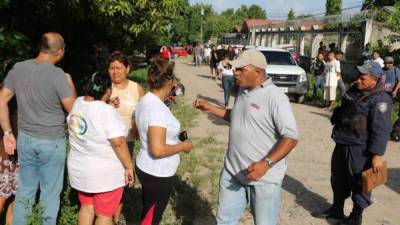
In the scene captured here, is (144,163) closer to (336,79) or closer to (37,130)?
(37,130)

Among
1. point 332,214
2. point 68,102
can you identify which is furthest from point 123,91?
point 332,214

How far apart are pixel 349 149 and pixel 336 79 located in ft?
28.0

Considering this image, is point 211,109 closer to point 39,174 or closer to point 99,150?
point 99,150

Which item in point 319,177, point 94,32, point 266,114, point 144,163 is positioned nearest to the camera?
point 266,114

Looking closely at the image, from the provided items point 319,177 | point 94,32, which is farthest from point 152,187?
point 94,32

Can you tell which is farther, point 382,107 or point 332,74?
point 332,74

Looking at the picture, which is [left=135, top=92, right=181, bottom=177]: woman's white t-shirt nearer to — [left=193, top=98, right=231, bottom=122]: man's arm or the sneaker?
[left=193, top=98, right=231, bottom=122]: man's arm

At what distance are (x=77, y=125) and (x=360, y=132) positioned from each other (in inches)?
113

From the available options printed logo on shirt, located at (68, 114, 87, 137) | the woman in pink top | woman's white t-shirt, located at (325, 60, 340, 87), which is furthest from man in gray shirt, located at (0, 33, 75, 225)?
woman's white t-shirt, located at (325, 60, 340, 87)

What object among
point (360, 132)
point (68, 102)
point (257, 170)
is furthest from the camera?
point (360, 132)

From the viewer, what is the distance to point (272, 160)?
317cm

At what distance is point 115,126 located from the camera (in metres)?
3.33

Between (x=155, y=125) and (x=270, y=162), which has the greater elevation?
(x=155, y=125)

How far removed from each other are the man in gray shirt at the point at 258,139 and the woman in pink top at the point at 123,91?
1.27m
